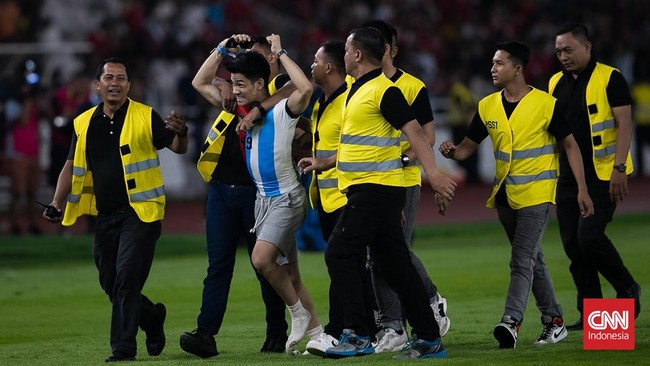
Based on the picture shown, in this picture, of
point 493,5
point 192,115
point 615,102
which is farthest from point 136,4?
point 615,102

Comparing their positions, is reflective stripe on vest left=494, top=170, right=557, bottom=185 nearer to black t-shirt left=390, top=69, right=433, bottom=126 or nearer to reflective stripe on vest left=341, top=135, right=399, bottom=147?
black t-shirt left=390, top=69, right=433, bottom=126

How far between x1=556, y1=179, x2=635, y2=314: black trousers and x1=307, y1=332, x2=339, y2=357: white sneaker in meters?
2.70

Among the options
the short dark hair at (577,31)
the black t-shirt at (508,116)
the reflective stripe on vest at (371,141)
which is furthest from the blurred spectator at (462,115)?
the reflective stripe on vest at (371,141)

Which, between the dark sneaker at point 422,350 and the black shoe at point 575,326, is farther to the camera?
the black shoe at point 575,326

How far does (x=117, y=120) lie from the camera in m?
9.06

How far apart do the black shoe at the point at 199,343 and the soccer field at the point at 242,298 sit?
0.31ft

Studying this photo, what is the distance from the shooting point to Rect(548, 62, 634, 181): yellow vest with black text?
10.2 metres

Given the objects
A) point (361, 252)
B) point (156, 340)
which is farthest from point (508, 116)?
point (156, 340)

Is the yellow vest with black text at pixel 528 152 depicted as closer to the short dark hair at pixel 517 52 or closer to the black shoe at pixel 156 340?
the short dark hair at pixel 517 52

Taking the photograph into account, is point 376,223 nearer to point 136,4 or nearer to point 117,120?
point 117,120

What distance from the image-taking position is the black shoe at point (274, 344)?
9.24 m

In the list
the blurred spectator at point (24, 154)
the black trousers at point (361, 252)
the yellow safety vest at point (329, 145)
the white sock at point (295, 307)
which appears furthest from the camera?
the blurred spectator at point (24, 154)

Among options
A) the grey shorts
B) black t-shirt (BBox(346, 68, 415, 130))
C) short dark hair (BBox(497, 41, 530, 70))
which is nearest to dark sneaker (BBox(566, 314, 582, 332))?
short dark hair (BBox(497, 41, 530, 70))

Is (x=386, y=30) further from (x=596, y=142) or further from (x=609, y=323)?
(x=609, y=323)
